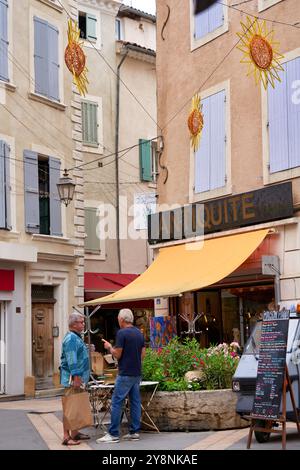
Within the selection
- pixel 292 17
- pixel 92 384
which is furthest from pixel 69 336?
pixel 292 17

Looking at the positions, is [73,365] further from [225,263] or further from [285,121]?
[285,121]

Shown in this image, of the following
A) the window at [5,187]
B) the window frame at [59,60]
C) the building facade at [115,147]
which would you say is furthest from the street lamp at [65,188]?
the building facade at [115,147]

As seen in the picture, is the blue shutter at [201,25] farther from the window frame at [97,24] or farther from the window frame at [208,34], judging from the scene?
the window frame at [97,24]

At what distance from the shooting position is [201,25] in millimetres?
17328

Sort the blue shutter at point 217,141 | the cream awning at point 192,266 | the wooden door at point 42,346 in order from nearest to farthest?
the cream awning at point 192,266, the blue shutter at point 217,141, the wooden door at point 42,346

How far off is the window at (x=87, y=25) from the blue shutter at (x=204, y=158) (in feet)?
32.6

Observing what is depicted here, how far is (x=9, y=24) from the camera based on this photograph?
64.8ft

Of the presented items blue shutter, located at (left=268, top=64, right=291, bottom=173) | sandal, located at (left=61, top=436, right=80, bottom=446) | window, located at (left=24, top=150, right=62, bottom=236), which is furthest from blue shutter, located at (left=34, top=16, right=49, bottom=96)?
sandal, located at (left=61, top=436, right=80, bottom=446)

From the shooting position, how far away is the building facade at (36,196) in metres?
19.0

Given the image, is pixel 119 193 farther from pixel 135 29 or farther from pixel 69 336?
pixel 69 336

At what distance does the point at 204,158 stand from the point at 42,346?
22.2ft

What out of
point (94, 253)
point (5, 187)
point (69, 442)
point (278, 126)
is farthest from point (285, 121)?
point (94, 253)

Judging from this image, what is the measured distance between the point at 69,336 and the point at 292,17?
8.02m

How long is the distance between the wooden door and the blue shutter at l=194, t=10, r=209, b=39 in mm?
7766
